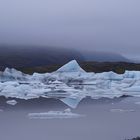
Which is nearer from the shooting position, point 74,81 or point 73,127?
point 73,127

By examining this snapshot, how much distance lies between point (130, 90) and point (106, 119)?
41.8ft

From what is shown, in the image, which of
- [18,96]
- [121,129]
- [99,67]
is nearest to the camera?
[121,129]

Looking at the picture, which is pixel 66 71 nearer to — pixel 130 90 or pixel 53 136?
pixel 130 90

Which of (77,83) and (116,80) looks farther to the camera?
(77,83)

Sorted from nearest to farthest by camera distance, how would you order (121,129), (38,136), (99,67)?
(38,136) < (121,129) < (99,67)

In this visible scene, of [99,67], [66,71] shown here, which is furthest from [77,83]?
[99,67]

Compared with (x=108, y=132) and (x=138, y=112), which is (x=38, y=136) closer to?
(x=108, y=132)

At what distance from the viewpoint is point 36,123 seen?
31.7ft

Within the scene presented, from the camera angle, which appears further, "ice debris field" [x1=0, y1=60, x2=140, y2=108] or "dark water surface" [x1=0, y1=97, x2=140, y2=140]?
"ice debris field" [x1=0, y1=60, x2=140, y2=108]

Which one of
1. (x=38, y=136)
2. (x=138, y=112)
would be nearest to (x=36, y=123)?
(x=38, y=136)

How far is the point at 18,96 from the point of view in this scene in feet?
61.3

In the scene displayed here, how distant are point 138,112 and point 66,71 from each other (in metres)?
16.9

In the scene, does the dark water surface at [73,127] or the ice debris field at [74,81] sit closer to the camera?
the dark water surface at [73,127]

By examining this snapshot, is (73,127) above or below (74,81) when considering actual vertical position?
above
